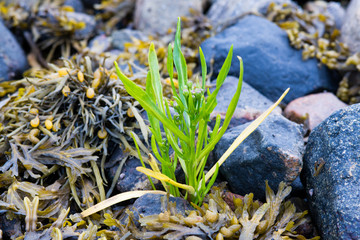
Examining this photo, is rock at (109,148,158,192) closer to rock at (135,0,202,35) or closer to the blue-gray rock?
the blue-gray rock

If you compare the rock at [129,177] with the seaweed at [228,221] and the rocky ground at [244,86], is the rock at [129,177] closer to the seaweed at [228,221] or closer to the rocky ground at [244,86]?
the rocky ground at [244,86]

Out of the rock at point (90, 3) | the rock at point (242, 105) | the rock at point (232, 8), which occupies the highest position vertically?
the rock at point (90, 3)

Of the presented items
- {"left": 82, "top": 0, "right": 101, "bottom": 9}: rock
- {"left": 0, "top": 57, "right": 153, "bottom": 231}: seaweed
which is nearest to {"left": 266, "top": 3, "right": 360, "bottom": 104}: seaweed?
{"left": 0, "top": 57, "right": 153, "bottom": 231}: seaweed

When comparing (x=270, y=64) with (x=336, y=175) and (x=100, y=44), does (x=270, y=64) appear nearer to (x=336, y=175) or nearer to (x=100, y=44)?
(x=336, y=175)

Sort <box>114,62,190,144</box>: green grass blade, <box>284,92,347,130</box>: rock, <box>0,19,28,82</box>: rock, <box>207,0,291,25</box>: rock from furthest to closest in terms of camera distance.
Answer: <box>207,0,291,25</box>: rock < <box>0,19,28,82</box>: rock < <box>284,92,347,130</box>: rock < <box>114,62,190,144</box>: green grass blade

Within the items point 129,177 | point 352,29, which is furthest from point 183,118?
point 352,29

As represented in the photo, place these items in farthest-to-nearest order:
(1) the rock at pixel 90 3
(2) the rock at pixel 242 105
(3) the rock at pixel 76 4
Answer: (1) the rock at pixel 90 3 → (3) the rock at pixel 76 4 → (2) the rock at pixel 242 105

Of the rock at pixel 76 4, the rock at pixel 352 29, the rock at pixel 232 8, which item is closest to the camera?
the rock at pixel 352 29

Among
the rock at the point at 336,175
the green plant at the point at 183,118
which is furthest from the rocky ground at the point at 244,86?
the green plant at the point at 183,118
